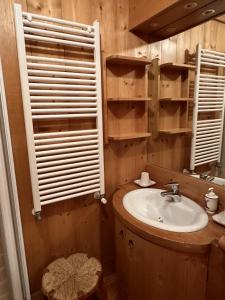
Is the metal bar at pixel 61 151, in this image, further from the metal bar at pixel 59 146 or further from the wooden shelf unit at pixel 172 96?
the wooden shelf unit at pixel 172 96

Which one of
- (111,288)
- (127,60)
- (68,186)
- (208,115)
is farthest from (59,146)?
(111,288)

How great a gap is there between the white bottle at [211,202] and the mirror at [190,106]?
137 mm

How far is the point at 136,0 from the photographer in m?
1.38

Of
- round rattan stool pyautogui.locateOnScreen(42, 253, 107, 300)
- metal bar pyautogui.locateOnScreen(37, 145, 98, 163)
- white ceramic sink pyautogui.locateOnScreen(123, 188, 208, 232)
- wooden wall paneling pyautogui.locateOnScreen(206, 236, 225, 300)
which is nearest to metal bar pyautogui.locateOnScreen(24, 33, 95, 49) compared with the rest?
metal bar pyautogui.locateOnScreen(37, 145, 98, 163)

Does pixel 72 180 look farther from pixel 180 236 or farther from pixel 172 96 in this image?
pixel 172 96

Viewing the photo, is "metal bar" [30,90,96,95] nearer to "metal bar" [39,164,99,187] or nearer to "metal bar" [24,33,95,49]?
"metal bar" [24,33,95,49]

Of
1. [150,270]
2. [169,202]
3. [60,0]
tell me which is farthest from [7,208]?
[60,0]

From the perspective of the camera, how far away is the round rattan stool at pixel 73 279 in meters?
1.11

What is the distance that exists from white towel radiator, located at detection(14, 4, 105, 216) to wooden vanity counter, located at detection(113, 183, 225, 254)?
442 millimetres


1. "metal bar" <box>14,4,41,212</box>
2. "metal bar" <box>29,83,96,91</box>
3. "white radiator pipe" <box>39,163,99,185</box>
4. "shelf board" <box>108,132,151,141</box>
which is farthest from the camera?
"shelf board" <box>108,132,151,141</box>

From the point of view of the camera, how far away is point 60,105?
3.93ft

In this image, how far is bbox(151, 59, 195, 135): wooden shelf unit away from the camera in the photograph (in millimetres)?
1439

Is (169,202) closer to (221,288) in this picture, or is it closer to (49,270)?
(221,288)

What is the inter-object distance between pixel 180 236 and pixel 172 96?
1.05 m
